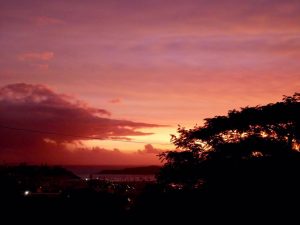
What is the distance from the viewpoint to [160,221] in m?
17.6

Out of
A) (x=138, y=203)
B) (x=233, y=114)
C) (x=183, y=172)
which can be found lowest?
(x=138, y=203)

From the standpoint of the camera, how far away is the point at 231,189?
55.4 feet

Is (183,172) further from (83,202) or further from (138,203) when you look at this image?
(83,202)

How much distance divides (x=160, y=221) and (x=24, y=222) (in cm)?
1006

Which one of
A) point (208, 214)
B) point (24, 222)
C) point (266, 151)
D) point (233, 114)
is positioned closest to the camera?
point (208, 214)

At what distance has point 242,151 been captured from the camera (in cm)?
1869

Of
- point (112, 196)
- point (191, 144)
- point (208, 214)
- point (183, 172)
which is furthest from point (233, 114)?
point (112, 196)

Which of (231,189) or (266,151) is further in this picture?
(266,151)

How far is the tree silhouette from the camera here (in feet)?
55.5

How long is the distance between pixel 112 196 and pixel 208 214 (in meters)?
13.6

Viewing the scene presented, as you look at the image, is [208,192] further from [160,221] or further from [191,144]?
[191,144]

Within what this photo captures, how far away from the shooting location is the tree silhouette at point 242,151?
16.9 meters

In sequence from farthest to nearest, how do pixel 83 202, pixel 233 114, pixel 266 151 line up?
pixel 83 202, pixel 233 114, pixel 266 151

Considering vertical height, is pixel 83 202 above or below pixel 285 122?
below
